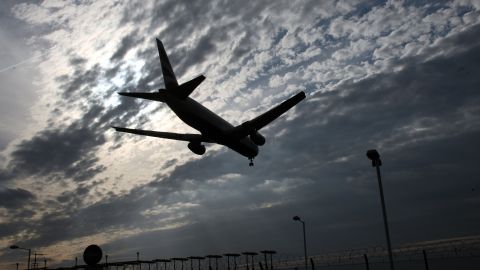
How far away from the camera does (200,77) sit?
107ft

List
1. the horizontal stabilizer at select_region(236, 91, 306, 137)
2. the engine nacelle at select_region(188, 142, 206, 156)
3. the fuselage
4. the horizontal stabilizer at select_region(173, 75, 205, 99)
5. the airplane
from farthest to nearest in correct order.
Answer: the engine nacelle at select_region(188, 142, 206, 156) < the fuselage < the airplane < the horizontal stabilizer at select_region(173, 75, 205, 99) < the horizontal stabilizer at select_region(236, 91, 306, 137)

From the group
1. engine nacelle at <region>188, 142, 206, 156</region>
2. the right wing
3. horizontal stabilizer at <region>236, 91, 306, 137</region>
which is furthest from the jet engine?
engine nacelle at <region>188, 142, 206, 156</region>

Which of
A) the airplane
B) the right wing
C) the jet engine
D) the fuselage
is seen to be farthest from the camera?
the right wing

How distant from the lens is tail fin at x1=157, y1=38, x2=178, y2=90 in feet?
130

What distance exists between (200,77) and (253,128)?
7917mm

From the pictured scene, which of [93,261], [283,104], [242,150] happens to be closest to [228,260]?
[242,150]

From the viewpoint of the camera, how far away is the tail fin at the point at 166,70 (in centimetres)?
3951

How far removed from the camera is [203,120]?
122ft

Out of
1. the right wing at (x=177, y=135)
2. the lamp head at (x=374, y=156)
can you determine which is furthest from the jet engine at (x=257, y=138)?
the lamp head at (x=374, y=156)

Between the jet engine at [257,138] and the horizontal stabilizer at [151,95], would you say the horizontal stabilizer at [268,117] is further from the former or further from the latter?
the horizontal stabilizer at [151,95]

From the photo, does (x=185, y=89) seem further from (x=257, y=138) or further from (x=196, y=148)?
(x=257, y=138)

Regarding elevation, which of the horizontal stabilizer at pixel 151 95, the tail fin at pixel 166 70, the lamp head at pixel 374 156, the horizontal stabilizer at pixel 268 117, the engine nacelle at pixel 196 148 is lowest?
the lamp head at pixel 374 156

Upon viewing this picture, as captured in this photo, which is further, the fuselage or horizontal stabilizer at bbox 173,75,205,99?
the fuselage

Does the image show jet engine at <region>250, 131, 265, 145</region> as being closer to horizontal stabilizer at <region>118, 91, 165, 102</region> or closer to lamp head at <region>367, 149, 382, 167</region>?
horizontal stabilizer at <region>118, 91, 165, 102</region>
